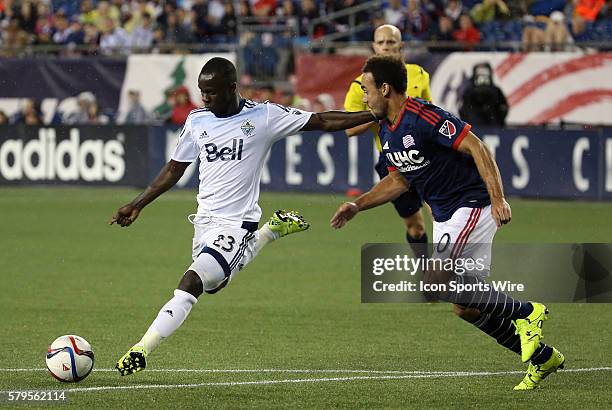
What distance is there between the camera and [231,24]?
27.2m

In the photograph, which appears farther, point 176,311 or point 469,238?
point 469,238

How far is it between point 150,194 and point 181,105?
16.4 m

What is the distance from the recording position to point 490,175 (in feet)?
26.2

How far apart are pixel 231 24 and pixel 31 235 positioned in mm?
9943

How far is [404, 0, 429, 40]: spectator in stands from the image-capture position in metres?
25.3

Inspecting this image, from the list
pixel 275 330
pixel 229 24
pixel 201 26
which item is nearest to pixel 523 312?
pixel 275 330

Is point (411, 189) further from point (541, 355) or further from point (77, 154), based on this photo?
point (77, 154)

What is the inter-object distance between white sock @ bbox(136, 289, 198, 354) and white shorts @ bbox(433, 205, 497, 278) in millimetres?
1598

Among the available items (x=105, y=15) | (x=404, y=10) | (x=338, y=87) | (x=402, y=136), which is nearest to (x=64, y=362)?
(x=402, y=136)

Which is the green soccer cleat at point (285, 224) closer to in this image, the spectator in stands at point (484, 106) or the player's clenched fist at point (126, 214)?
the player's clenched fist at point (126, 214)

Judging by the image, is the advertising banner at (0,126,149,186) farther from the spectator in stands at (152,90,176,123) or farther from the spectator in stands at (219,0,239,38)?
the spectator in stands at (219,0,239,38)

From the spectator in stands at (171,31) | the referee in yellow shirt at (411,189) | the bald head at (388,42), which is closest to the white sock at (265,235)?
the referee in yellow shirt at (411,189)

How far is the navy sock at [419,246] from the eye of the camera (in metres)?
12.4

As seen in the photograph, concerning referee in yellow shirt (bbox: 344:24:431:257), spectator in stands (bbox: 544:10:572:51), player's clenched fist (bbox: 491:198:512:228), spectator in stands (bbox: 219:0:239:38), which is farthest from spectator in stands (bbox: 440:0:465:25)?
player's clenched fist (bbox: 491:198:512:228)
